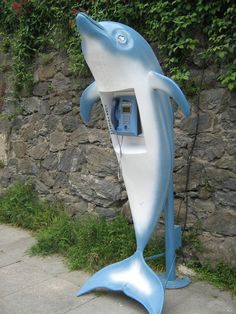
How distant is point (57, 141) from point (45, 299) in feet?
6.48

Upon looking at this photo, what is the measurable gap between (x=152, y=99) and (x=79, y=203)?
6.58ft

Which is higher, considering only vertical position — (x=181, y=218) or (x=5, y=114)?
(x=5, y=114)

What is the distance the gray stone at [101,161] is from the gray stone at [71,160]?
14 cm

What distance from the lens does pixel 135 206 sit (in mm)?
3057

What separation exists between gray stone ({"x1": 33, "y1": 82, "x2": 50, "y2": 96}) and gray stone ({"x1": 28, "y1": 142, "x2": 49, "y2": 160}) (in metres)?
0.58

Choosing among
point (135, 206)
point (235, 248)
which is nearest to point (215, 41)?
point (135, 206)

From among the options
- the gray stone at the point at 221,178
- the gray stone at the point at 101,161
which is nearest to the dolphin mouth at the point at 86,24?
the gray stone at the point at 221,178

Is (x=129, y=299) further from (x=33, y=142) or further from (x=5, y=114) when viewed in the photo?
(x=5, y=114)

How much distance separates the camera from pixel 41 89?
4.91 meters

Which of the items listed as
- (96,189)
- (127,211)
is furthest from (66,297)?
(96,189)

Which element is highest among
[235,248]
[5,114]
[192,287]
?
[5,114]

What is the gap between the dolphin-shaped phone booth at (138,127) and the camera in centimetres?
275

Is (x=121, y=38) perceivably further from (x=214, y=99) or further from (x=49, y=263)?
(x=49, y=263)

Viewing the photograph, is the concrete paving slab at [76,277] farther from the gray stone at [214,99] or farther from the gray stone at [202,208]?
the gray stone at [214,99]
